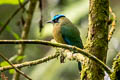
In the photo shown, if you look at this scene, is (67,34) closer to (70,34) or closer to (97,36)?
(70,34)

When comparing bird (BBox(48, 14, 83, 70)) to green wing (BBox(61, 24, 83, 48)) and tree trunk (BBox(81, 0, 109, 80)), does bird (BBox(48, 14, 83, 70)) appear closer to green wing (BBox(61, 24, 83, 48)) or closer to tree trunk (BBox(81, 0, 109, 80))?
green wing (BBox(61, 24, 83, 48))

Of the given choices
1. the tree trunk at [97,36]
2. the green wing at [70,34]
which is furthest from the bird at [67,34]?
the tree trunk at [97,36]

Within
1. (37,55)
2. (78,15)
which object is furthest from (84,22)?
(37,55)

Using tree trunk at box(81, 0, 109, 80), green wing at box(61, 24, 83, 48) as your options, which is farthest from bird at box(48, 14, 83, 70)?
tree trunk at box(81, 0, 109, 80)

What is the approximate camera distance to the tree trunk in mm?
2082

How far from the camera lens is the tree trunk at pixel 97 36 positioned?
6.83 feet

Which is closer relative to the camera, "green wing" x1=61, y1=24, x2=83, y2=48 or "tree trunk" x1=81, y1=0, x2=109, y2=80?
"tree trunk" x1=81, y1=0, x2=109, y2=80

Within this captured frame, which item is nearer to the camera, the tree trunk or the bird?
the tree trunk

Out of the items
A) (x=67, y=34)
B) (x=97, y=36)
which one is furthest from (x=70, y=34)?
(x=97, y=36)

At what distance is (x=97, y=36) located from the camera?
6.98ft

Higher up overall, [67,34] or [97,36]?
[97,36]

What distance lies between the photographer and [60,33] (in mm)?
4113

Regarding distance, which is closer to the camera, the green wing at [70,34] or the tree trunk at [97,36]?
the tree trunk at [97,36]

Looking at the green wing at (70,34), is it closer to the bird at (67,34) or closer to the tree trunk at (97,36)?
the bird at (67,34)
